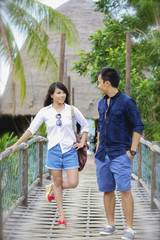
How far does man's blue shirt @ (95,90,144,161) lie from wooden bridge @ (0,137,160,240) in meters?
0.72

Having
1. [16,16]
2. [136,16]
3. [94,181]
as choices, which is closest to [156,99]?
[136,16]

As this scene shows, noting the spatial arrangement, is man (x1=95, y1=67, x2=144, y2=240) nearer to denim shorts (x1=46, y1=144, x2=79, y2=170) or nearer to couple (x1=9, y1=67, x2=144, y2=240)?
couple (x1=9, y1=67, x2=144, y2=240)

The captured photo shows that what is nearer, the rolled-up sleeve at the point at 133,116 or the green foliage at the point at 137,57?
the rolled-up sleeve at the point at 133,116

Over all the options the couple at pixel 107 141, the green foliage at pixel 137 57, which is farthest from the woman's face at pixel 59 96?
the green foliage at pixel 137 57

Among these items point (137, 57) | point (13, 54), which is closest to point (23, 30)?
point (13, 54)

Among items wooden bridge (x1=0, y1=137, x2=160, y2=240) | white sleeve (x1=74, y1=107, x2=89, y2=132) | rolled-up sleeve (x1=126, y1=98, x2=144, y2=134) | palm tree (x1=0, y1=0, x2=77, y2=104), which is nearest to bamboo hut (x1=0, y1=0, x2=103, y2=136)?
palm tree (x1=0, y1=0, x2=77, y2=104)

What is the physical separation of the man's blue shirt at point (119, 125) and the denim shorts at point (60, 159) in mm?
415

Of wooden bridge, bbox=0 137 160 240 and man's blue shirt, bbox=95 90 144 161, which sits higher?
man's blue shirt, bbox=95 90 144 161

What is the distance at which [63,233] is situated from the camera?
10.8 ft

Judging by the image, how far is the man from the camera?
2.89 m

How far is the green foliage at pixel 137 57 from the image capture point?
27.2 feet

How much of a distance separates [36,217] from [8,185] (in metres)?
0.52

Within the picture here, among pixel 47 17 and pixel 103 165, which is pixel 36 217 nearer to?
pixel 103 165

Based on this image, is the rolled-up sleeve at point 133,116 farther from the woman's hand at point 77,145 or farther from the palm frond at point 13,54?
the palm frond at point 13,54
